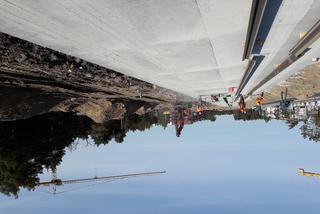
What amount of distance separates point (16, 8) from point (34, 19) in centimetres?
61

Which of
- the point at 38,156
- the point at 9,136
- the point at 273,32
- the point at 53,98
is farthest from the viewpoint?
the point at 38,156

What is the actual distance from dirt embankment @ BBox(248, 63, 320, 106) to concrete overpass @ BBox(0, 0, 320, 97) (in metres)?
9.53

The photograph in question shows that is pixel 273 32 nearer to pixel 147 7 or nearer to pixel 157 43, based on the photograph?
pixel 157 43

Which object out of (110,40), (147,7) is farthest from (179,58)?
(147,7)

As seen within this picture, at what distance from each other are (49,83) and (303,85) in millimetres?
16178

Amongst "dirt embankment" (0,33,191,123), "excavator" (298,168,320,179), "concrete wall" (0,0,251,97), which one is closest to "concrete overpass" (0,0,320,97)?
"concrete wall" (0,0,251,97)

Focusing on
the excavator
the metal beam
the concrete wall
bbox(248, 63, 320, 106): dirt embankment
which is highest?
bbox(248, 63, 320, 106): dirt embankment

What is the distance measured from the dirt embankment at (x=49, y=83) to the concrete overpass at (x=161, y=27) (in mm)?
1589

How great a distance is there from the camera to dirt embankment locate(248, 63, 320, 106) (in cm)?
1991

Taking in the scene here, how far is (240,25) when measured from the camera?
7.69 metres

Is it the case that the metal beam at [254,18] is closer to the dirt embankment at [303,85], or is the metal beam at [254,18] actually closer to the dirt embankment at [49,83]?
the dirt embankment at [49,83]

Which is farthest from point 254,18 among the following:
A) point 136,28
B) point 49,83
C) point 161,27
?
point 49,83

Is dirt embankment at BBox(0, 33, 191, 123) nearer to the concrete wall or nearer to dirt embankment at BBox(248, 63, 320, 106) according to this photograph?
the concrete wall

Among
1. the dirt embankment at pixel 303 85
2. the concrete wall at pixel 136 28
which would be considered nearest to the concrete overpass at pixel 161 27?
the concrete wall at pixel 136 28
